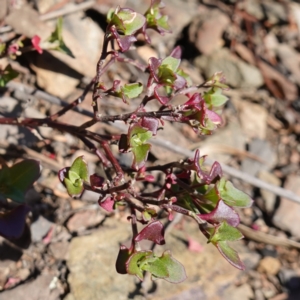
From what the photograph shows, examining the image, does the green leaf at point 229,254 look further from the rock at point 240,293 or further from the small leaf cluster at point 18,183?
the rock at point 240,293

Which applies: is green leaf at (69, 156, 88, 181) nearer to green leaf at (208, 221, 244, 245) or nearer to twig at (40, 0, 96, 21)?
green leaf at (208, 221, 244, 245)

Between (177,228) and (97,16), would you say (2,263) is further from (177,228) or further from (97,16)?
(97,16)

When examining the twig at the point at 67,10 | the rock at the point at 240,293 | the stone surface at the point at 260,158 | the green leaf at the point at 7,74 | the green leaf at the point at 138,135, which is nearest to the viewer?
the green leaf at the point at 138,135

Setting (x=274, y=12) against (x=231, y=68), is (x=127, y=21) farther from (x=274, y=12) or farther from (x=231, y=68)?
(x=274, y=12)

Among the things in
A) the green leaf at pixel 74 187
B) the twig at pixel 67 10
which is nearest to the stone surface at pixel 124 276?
the green leaf at pixel 74 187

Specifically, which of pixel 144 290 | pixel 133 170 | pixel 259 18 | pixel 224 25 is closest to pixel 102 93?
pixel 133 170

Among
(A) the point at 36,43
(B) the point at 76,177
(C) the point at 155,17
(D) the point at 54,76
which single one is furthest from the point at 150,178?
(D) the point at 54,76

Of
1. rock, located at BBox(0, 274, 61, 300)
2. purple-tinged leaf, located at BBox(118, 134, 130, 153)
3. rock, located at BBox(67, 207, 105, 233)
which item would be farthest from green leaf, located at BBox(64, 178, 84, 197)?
rock, located at BBox(67, 207, 105, 233)
